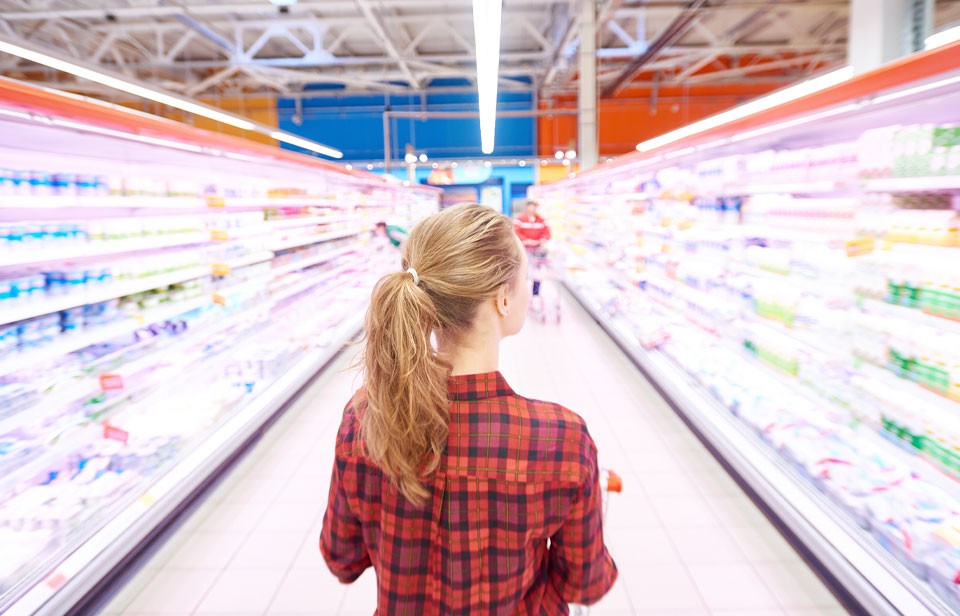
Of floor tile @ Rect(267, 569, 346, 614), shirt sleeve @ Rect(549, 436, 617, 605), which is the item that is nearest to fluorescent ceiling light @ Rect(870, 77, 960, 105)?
shirt sleeve @ Rect(549, 436, 617, 605)

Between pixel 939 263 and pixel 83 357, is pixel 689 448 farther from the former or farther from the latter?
pixel 83 357

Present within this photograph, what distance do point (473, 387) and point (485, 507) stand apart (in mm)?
208

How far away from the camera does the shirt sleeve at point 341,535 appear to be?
3.92 ft

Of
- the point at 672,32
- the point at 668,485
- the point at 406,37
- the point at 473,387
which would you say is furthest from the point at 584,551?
the point at 406,37

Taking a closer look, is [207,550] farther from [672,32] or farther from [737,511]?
[672,32]

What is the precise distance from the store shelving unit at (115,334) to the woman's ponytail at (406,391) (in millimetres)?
2100

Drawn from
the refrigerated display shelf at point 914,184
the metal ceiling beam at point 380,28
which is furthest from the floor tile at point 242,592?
the metal ceiling beam at point 380,28

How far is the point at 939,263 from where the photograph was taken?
8.41 ft

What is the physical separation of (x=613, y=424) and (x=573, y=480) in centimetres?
389

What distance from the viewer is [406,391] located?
1074mm

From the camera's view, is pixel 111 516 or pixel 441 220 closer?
pixel 441 220

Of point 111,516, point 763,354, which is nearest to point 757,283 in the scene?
point 763,354

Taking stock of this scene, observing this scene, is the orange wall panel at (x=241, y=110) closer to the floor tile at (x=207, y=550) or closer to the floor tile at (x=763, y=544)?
the floor tile at (x=207, y=550)

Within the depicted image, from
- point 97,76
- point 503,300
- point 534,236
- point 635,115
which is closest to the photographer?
point 503,300
